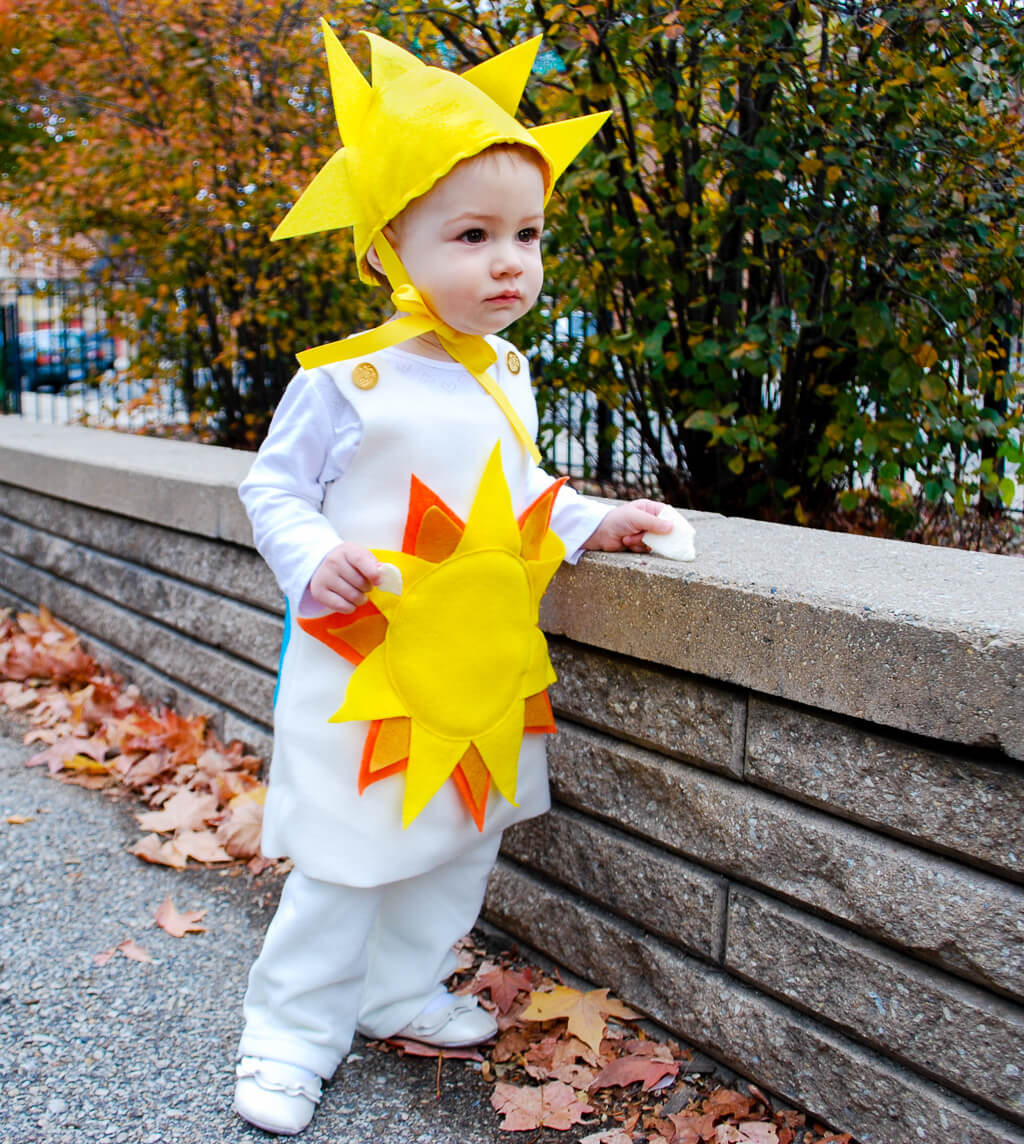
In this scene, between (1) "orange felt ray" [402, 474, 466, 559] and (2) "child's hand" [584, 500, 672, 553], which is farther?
(2) "child's hand" [584, 500, 672, 553]

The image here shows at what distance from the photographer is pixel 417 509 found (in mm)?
1890

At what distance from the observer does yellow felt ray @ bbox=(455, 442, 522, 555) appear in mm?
1924

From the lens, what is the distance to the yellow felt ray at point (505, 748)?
2006 mm

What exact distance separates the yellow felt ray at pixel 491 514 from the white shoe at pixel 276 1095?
3.21 feet

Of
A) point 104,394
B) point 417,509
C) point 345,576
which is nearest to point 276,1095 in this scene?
point 345,576

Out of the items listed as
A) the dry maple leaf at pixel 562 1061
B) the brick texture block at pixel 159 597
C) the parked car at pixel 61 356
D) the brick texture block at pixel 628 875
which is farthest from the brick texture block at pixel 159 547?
the parked car at pixel 61 356

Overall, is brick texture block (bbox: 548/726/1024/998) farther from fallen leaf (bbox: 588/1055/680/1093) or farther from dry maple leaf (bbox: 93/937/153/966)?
dry maple leaf (bbox: 93/937/153/966)

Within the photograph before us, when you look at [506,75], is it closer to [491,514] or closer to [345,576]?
[491,514]

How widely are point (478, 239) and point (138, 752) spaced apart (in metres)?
2.38

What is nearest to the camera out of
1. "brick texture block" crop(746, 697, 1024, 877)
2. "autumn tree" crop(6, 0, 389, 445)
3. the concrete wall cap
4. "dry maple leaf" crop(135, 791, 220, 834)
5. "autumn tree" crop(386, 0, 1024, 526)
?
"brick texture block" crop(746, 697, 1024, 877)

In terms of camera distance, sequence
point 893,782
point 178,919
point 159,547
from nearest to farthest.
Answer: point 893,782, point 178,919, point 159,547

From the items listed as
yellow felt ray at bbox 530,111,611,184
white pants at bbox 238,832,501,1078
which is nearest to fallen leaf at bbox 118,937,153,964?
white pants at bbox 238,832,501,1078

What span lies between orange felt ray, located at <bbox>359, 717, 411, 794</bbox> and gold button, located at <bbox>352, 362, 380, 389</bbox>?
554 millimetres

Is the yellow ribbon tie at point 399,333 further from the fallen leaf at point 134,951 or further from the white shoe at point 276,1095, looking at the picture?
the fallen leaf at point 134,951
